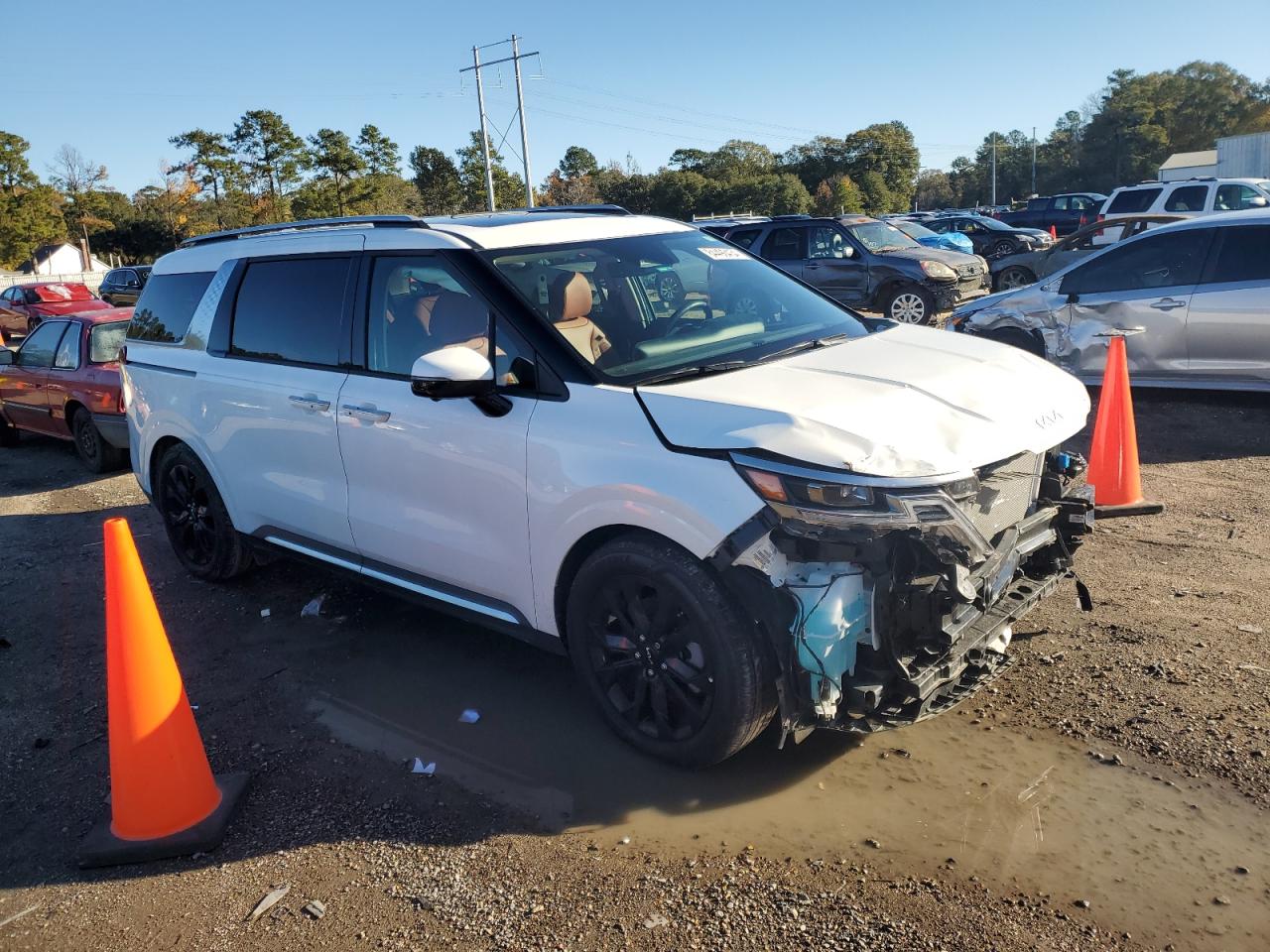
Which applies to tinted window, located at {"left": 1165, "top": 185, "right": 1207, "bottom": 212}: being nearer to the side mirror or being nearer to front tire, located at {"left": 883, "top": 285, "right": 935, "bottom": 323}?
front tire, located at {"left": 883, "top": 285, "right": 935, "bottom": 323}

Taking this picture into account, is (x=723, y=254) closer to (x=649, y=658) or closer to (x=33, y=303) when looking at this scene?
(x=649, y=658)

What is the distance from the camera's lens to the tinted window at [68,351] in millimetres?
9835

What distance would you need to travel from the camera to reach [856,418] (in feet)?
10.2

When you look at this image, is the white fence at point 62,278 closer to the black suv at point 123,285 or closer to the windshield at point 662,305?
the black suv at point 123,285

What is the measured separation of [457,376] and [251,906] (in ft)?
6.17

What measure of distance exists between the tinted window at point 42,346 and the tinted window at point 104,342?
603 mm

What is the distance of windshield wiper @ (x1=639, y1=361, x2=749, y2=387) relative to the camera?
3.57m

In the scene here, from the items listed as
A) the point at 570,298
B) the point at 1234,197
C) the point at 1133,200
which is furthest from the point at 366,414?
the point at 1133,200

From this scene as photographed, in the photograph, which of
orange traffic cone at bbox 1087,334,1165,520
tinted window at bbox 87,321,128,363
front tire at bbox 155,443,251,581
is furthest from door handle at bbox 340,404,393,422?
tinted window at bbox 87,321,128,363

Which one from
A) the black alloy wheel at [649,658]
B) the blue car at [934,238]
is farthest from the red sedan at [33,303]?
the black alloy wheel at [649,658]

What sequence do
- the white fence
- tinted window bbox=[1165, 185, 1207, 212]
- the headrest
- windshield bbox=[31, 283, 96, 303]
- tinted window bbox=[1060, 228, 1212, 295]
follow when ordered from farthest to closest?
the white fence, windshield bbox=[31, 283, 96, 303], tinted window bbox=[1165, 185, 1207, 212], tinted window bbox=[1060, 228, 1212, 295], the headrest

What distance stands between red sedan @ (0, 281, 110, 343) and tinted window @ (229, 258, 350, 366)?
21.9 m

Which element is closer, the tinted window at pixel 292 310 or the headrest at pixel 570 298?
the headrest at pixel 570 298

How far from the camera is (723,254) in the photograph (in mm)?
4758
